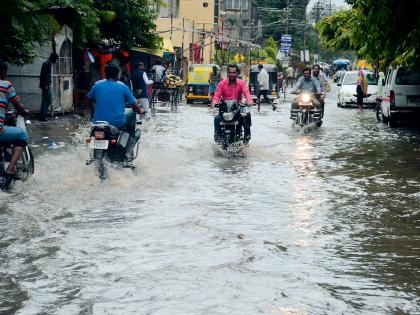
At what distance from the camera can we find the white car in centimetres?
3794

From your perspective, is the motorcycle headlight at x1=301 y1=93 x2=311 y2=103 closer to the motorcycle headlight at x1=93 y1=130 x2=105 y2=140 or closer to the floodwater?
the floodwater

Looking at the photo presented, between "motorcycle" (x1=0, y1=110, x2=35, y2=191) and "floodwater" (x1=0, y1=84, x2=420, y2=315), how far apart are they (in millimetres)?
173

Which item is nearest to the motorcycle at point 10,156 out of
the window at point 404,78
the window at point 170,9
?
the window at point 404,78

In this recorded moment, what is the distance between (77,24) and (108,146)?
46.7 feet

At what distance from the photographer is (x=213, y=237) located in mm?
8312

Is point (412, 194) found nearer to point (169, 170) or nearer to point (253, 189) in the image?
point (253, 189)

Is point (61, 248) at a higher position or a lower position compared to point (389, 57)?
lower

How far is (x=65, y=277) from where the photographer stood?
6648 millimetres

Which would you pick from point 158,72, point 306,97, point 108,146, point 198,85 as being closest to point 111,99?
point 108,146

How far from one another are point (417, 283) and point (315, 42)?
436 feet

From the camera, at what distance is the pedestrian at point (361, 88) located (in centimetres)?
3642

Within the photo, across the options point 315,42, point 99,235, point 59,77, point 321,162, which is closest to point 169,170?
point 321,162

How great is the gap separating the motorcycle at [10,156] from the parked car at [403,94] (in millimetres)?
15035

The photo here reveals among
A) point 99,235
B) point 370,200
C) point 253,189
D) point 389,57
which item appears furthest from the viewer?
point 389,57
